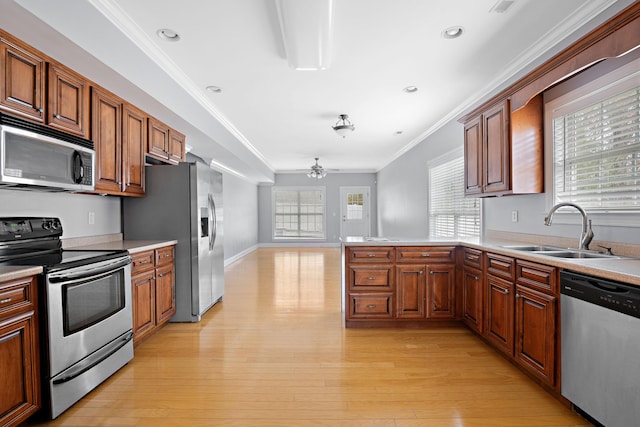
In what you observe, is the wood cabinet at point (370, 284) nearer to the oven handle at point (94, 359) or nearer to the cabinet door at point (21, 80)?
the oven handle at point (94, 359)

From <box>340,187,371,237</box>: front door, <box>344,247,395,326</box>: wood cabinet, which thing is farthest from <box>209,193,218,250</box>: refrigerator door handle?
<box>340,187,371,237</box>: front door

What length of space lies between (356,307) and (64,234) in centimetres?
280

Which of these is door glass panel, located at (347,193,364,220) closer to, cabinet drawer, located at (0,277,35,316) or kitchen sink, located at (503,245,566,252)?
kitchen sink, located at (503,245,566,252)

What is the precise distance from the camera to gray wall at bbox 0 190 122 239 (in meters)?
2.45

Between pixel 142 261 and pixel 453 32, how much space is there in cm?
334

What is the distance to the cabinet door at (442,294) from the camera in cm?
342

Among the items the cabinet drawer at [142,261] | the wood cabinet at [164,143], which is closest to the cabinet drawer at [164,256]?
the cabinet drawer at [142,261]

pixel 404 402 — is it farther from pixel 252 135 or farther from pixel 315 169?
pixel 315 169

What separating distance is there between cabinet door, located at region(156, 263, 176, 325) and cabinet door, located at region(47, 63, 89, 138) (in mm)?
1493

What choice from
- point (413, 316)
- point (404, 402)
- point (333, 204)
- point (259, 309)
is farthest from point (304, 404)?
point (333, 204)

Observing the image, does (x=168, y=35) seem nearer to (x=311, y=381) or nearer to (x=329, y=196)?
(x=311, y=381)

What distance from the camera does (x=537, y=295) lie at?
87.9 inches

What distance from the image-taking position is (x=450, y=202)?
5.03 m

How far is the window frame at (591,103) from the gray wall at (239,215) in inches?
228
